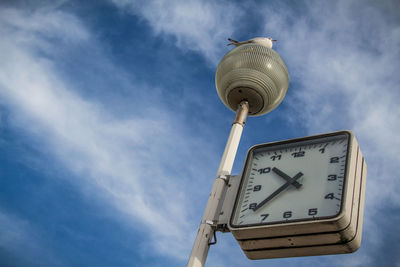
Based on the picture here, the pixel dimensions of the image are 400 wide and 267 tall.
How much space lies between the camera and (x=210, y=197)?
4535mm

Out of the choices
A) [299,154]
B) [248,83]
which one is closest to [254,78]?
[248,83]

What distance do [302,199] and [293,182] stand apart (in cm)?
28

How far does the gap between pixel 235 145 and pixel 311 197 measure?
4.78 ft

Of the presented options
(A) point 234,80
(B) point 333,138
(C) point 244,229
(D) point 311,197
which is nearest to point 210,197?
(C) point 244,229

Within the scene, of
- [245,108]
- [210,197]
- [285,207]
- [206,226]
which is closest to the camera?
[285,207]

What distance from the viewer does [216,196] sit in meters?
4.51

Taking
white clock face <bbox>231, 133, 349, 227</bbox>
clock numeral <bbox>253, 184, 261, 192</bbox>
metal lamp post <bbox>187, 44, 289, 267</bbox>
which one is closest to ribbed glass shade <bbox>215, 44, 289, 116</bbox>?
metal lamp post <bbox>187, 44, 289, 267</bbox>

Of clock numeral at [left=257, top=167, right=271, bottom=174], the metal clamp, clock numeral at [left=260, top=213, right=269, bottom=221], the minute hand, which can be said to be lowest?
clock numeral at [left=260, top=213, right=269, bottom=221]

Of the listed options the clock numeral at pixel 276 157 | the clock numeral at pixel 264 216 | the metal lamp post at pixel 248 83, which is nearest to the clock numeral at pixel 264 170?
the clock numeral at pixel 276 157

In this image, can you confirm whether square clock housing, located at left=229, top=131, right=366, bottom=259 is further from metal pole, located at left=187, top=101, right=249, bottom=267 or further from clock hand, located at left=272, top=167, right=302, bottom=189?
metal pole, located at left=187, top=101, right=249, bottom=267

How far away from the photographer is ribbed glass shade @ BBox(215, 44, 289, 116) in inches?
217

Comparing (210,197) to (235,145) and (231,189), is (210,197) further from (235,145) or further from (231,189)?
(235,145)

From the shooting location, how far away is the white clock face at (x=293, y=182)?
3760 millimetres

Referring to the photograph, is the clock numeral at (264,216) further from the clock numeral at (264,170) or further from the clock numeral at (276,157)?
the clock numeral at (276,157)
